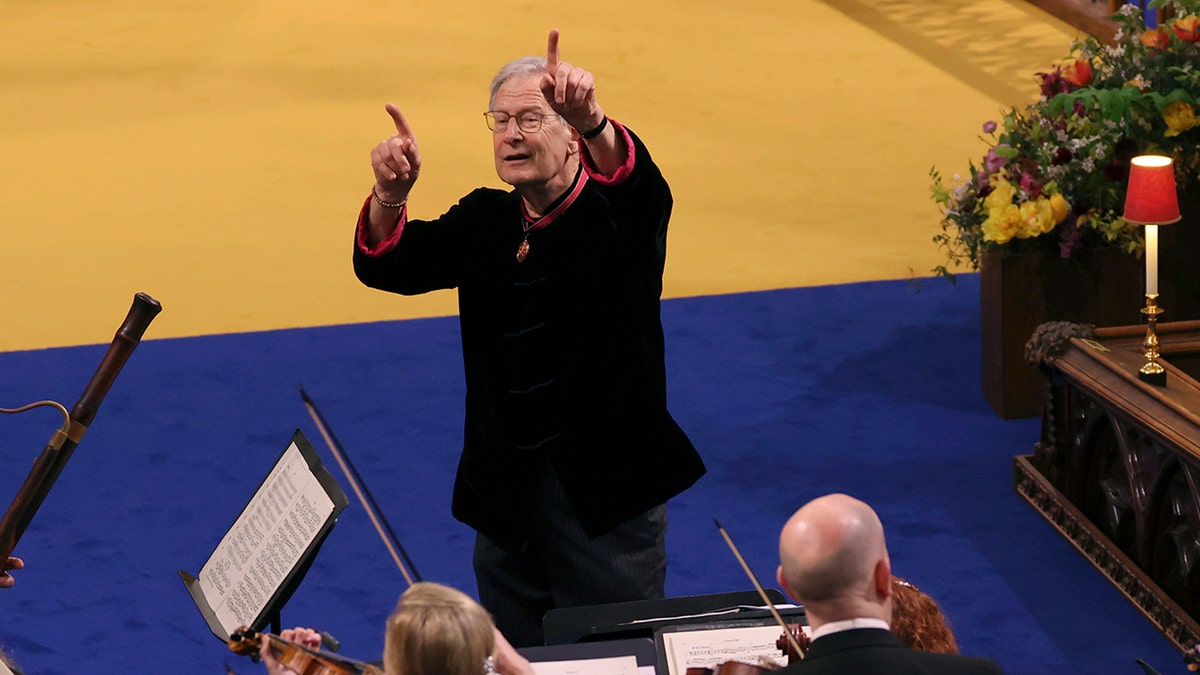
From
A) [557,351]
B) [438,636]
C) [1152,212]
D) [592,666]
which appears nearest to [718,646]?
[592,666]

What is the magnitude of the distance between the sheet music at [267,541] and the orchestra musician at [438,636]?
73 centimetres

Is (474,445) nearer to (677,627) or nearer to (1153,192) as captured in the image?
(677,627)

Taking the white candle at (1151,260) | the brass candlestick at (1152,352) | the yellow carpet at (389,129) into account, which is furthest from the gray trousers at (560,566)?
the yellow carpet at (389,129)

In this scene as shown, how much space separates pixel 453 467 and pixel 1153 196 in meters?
2.42

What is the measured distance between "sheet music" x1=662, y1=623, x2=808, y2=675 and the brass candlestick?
82.4 inches

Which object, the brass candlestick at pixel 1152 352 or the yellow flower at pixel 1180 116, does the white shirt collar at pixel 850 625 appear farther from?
the yellow flower at pixel 1180 116

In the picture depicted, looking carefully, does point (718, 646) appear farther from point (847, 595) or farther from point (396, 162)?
point (396, 162)

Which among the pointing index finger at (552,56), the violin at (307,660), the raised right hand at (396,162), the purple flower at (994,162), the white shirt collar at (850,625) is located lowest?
the violin at (307,660)

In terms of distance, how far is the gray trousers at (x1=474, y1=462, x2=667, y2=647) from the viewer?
3393 millimetres

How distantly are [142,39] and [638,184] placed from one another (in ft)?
33.4

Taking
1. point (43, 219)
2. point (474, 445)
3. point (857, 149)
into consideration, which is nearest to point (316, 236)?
point (43, 219)

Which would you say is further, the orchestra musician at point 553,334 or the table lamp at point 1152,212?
the table lamp at point 1152,212

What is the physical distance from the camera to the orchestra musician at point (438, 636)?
7.14 feet

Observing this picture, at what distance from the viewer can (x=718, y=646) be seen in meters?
3.06
